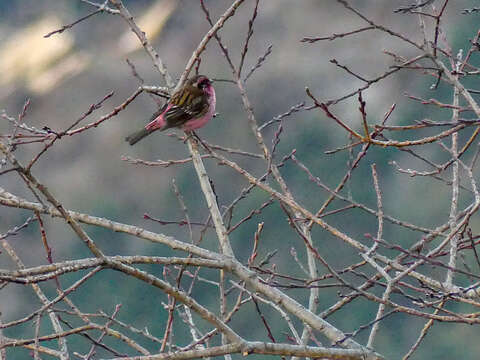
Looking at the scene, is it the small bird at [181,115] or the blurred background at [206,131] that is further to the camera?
the blurred background at [206,131]

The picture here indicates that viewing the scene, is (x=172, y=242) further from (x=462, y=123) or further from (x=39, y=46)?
(x=39, y=46)

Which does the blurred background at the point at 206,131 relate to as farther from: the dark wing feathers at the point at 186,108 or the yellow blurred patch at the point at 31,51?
the dark wing feathers at the point at 186,108

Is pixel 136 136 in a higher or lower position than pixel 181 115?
lower

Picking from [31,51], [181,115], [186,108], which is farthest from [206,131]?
[181,115]

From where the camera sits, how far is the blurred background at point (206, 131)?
1128 centimetres

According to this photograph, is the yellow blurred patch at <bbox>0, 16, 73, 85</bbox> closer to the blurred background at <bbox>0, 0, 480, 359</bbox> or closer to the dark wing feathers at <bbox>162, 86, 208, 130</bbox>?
the blurred background at <bbox>0, 0, 480, 359</bbox>

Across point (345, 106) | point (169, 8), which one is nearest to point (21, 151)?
point (169, 8)

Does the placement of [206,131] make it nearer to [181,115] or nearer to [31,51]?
[31,51]

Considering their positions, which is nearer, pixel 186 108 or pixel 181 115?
pixel 181 115

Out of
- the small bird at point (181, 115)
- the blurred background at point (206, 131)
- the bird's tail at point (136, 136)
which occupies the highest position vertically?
the blurred background at point (206, 131)

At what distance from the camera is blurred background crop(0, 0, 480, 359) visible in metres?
11.3

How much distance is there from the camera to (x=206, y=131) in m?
13.0

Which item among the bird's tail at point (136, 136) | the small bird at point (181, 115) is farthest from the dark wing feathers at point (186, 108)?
the bird's tail at point (136, 136)

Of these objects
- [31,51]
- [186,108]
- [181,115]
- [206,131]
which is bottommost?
[181,115]
